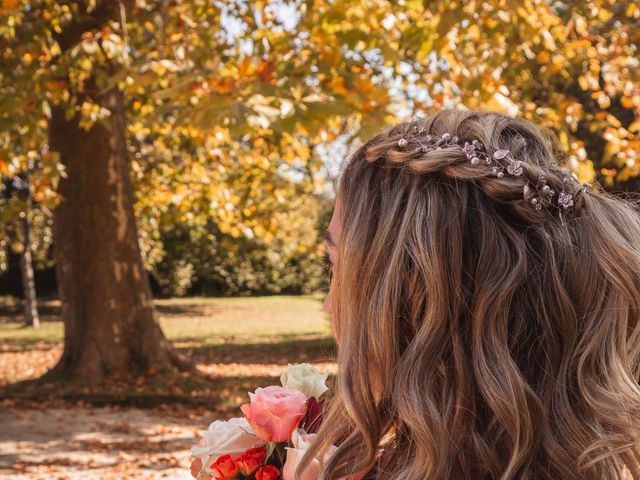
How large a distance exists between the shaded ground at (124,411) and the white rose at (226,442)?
348 millimetres

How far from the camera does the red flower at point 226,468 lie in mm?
1811

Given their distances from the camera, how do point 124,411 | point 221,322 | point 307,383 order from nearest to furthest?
1. point 307,383
2. point 124,411
3. point 221,322

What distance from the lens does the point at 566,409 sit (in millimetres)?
1416

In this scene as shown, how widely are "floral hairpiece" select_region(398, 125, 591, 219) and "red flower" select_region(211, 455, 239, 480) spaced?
2.68 feet

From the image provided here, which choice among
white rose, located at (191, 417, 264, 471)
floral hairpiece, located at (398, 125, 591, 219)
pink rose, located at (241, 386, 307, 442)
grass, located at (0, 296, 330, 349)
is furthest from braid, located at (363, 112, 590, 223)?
grass, located at (0, 296, 330, 349)

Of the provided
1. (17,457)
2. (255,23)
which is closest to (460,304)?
(17,457)

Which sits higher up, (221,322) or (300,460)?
(300,460)

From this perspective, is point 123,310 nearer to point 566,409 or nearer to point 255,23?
point 255,23

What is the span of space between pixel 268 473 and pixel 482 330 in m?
0.65

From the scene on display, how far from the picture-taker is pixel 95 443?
6.79 metres

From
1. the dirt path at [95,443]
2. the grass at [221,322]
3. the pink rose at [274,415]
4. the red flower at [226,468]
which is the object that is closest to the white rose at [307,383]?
the pink rose at [274,415]

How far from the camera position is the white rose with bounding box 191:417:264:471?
1.85m

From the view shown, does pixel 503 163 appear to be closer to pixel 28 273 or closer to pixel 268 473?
pixel 268 473

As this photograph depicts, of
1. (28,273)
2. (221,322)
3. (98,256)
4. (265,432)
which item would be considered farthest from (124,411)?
(221,322)
